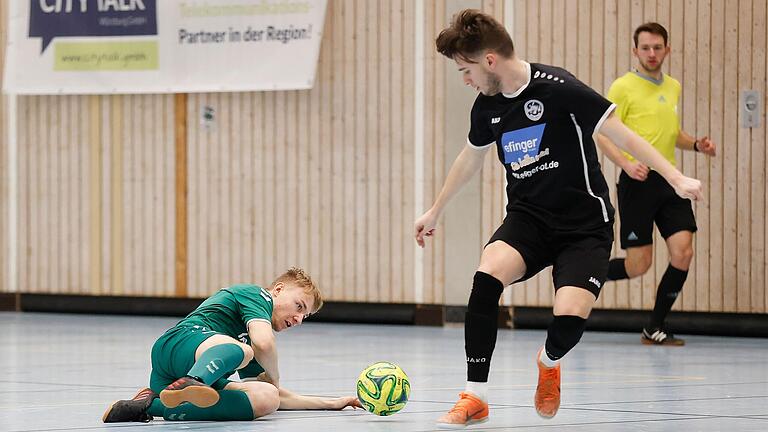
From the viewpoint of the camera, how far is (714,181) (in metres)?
11.7

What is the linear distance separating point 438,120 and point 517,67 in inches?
264

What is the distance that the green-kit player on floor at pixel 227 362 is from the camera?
5.75m

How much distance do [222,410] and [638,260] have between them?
539 cm

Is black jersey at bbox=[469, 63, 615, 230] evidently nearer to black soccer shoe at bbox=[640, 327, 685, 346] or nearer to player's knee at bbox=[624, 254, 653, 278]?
player's knee at bbox=[624, 254, 653, 278]

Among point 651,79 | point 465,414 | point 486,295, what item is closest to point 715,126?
point 651,79

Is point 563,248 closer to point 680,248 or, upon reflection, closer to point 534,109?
point 534,109

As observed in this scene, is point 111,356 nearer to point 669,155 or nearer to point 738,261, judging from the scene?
point 669,155

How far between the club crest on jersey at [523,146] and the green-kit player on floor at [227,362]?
3.49ft

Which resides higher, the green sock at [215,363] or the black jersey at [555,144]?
the black jersey at [555,144]

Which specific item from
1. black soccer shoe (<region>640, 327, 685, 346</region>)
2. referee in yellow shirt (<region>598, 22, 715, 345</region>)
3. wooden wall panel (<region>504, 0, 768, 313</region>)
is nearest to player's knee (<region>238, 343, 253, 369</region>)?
referee in yellow shirt (<region>598, 22, 715, 345</region>)

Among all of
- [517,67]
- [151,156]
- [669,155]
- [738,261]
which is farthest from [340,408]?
[151,156]

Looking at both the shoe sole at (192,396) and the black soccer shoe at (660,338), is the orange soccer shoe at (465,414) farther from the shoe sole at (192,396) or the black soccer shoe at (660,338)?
the black soccer shoe at (660,338)

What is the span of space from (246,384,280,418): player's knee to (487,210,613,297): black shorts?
1.18m

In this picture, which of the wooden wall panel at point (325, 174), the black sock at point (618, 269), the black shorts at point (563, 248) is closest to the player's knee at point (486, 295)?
the black shorts at point (563, 248)
